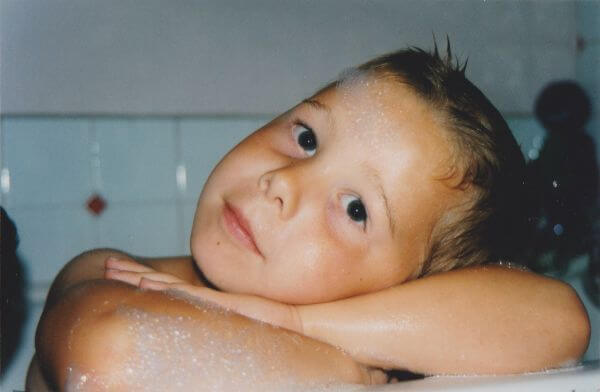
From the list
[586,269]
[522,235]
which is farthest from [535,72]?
[522,235]

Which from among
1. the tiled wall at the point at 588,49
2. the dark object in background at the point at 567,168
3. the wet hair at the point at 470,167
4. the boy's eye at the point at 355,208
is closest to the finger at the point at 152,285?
the boy's eye at the point at 355,208

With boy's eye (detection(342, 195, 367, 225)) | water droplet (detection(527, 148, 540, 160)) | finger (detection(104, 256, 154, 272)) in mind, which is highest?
boy's eye (detection(342, 195, 367, 225))

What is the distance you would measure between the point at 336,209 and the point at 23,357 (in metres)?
0.86

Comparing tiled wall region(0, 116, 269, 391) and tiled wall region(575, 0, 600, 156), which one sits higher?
tiled wall region(575, 0, 600, 156)

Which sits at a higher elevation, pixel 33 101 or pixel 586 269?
pixel 33 101

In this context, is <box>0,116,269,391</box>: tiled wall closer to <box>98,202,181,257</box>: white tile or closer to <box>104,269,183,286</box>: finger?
<box>98,202,181,257</box>: white tile

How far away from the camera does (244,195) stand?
676mm

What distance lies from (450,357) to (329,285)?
0.17 metres

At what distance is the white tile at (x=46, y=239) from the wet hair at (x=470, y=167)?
2.62 ft

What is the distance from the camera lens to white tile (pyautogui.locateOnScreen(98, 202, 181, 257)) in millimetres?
1237

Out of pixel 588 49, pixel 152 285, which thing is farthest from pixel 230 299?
pixel 588 49

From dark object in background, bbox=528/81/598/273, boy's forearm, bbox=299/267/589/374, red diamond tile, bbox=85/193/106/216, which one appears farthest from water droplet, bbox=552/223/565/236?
red diamond tile, bbox=85/193/106/216

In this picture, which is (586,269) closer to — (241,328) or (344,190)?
(344,190)

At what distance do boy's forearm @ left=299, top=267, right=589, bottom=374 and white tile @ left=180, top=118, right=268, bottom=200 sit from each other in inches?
27.9
